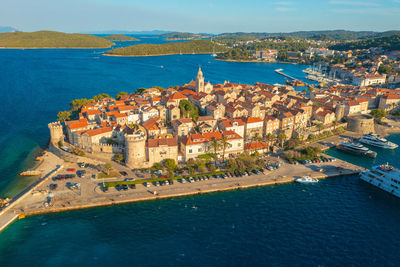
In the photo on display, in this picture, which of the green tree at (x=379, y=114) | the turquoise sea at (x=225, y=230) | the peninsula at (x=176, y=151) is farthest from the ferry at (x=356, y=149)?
the green tree at (x=379, y=114)

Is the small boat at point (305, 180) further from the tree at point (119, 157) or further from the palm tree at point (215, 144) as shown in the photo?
the tree at point (119, 157)

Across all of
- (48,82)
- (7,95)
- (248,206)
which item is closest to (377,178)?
(248,206)

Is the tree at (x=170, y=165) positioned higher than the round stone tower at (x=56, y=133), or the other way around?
the round stone tower at (x=56, y=133)

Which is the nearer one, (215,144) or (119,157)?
(215,144)

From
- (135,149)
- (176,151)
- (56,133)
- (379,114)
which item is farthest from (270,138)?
(56,133)

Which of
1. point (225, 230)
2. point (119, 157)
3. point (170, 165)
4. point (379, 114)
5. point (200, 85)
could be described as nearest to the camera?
point (225, 230)

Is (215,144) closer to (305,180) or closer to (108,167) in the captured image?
(305,180)

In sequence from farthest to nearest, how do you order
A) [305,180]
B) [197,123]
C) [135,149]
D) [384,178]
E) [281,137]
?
[197,123] → [281,137] → [135,149] → [305,180] → [384,178]
